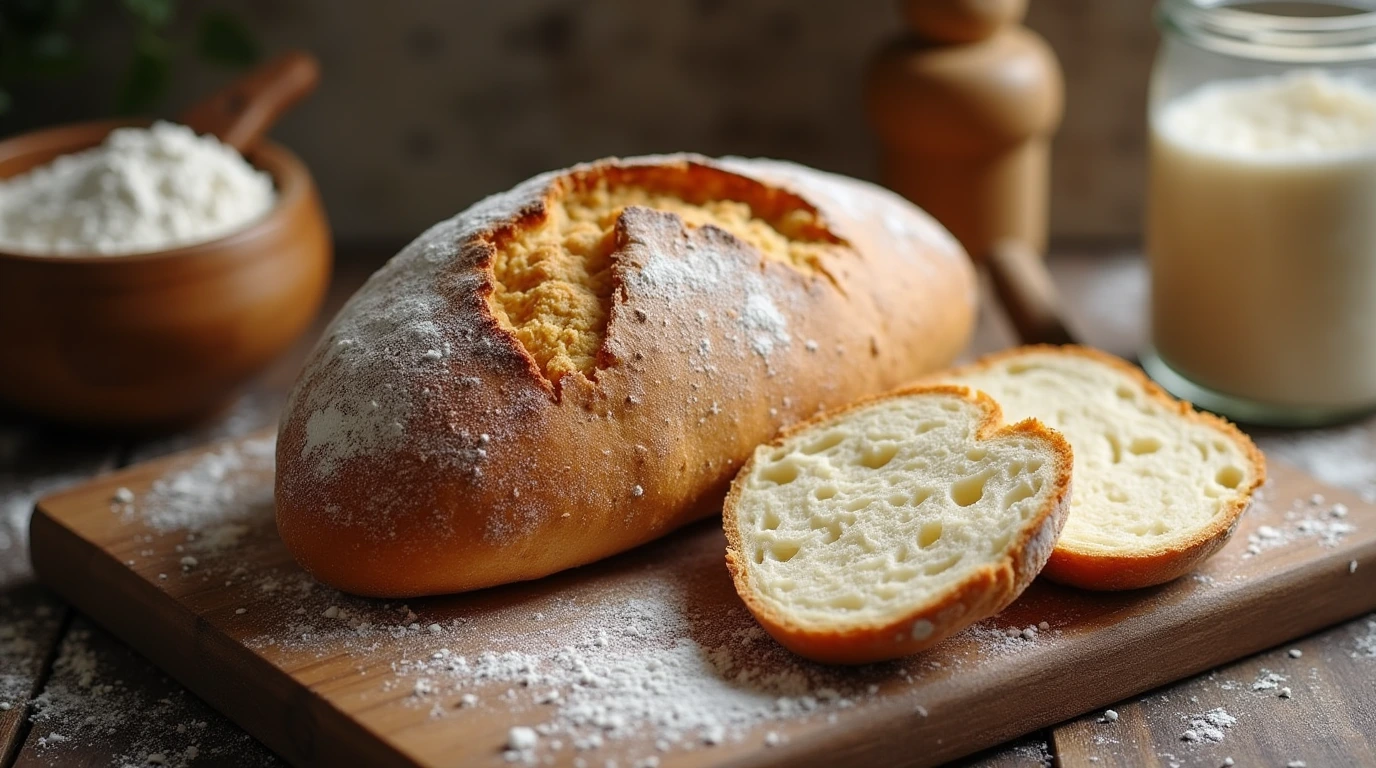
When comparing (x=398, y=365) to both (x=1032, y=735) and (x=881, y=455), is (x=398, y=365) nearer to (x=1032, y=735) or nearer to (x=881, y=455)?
(x=881, y=455)

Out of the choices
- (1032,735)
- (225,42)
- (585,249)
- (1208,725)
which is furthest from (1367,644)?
(225,42)

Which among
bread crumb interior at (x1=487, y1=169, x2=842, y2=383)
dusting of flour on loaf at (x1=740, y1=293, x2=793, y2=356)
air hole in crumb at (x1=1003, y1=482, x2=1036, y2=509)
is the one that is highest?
bread crumb interior at (x1=487, y1=169, x2=842, y2=383)

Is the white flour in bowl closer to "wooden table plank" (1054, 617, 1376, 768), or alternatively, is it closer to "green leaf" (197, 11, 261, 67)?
"green leaf" (197, 11, 261, 67)

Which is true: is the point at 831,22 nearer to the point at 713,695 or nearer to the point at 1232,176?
the point at 1232,176

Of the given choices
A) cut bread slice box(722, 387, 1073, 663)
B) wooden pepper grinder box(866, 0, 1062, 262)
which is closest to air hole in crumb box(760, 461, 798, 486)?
cut bread slice box(722, 387, 1073, 663)

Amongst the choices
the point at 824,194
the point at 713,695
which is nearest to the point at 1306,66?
the point at 824,194

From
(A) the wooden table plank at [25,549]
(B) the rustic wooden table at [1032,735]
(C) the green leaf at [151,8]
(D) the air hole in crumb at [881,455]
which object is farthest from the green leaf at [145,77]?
(D) the air hole in crumb at [881,455]
